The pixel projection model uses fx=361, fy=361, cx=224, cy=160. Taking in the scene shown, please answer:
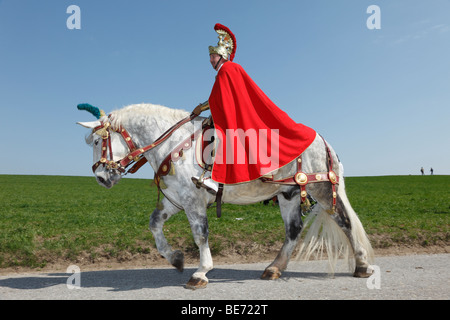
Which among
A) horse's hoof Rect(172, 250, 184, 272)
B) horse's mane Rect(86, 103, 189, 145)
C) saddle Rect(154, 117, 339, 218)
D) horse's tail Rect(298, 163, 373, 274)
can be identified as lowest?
horse's hoof Rect(172, 250, 184, 272)

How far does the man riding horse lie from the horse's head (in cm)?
129

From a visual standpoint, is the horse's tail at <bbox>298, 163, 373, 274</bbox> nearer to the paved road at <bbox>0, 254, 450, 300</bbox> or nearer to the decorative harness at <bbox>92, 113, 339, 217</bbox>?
the paved road at <bbox>0, 254, 450, 300</bbox>

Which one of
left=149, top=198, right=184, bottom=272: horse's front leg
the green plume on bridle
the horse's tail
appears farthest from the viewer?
the horse's tail

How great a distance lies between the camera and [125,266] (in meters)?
7.80

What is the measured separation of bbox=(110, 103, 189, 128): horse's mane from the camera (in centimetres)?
583

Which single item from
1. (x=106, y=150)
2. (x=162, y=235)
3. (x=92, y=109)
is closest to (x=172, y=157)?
(x=106, y=150)

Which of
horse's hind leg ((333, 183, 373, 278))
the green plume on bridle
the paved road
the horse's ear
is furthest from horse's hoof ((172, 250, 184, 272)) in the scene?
horse's hind leg ((333, 183, 373, 278))

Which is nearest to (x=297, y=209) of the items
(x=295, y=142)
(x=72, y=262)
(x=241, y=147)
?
(x=295, y=142)

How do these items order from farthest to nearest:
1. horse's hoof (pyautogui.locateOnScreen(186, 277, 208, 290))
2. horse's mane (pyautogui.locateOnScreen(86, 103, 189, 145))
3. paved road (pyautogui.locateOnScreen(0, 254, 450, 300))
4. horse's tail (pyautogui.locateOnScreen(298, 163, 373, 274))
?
horse's tail (pyautogui.locateOnScreen(298, 163, 373, 274)) < horse's mane (pyautogui.locateOnScreen(86, 103, 189, 145)) < horse's hoof (pyautogui.locateOnScreen(186, 277, 208, 290)) < paved road (pyautogui.locateOnScreen(0, 254, 450, 300))

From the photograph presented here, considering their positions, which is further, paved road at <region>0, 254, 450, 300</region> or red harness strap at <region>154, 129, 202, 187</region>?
red harness strap at <region>154, 129, 202, 187</region>

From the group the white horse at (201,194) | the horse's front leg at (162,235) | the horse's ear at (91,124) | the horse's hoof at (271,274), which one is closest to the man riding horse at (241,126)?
the white horse at (201,194)

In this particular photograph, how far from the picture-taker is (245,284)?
579 cm

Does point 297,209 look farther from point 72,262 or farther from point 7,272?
point 7,272
